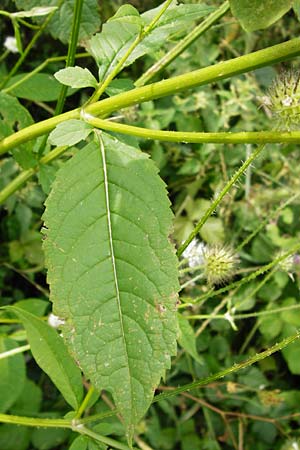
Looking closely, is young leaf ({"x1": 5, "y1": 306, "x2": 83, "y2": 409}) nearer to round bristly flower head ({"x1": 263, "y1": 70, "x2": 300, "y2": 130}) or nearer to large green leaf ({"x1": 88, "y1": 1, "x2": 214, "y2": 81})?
large green leaf ({"x1": 88, "y1": 1, "x2": 214, "y2": 81})

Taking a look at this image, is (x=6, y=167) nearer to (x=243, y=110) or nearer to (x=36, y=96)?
(x=36, y=96)

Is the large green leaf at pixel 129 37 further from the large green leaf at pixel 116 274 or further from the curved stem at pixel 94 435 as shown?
the curved stem at pixel 94 435

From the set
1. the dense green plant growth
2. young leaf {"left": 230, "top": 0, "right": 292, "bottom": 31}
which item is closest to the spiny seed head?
the dense green plant growth

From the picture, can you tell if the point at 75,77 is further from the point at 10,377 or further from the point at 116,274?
the point at 10,377

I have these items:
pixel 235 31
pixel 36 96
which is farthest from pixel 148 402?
pixel 235 31

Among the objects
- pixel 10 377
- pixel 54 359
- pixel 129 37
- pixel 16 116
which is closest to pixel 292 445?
pixel 10 377

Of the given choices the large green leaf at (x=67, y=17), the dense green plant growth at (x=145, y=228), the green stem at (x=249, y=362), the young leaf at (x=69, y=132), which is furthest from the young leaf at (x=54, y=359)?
the large green leaf at (x=67, y=17)
